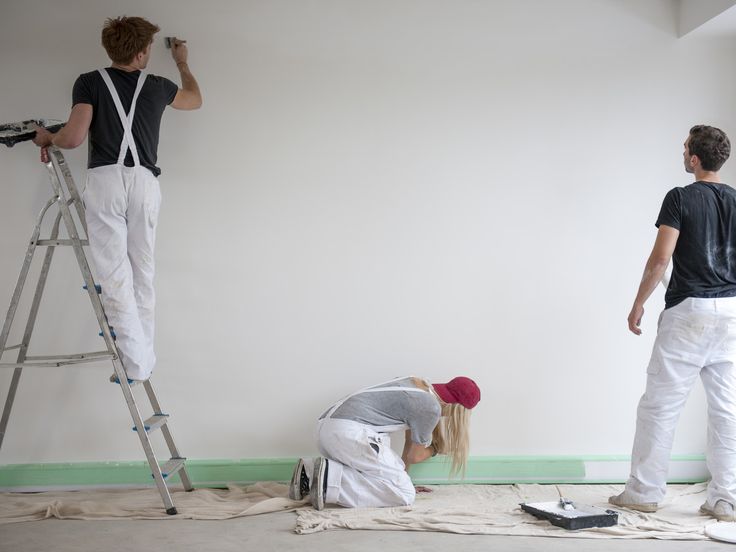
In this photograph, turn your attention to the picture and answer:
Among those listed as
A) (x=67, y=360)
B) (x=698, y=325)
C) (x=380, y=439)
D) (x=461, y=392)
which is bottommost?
(x=380, y=439)

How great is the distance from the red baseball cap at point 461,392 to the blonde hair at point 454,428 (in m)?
0.02

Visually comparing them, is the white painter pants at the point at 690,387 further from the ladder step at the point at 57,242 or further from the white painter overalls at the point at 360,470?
the ladder step at the point at 57,242

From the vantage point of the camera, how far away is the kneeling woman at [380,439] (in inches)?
135

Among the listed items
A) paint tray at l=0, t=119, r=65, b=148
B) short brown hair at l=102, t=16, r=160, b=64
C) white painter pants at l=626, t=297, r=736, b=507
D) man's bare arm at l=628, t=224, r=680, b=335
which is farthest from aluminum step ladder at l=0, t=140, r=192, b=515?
man's bare arm at l=628, t=224, r=680, b=335

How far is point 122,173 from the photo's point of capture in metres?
3.36

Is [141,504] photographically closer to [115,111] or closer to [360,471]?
[360,471]

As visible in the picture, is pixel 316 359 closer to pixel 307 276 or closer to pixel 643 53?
pixel 307 276

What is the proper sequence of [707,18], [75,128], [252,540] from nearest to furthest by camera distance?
[252,540], [75,128], [707,18]

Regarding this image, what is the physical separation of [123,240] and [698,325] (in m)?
2.60

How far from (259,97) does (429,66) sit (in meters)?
0.93

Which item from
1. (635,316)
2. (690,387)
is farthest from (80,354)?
(690,387)

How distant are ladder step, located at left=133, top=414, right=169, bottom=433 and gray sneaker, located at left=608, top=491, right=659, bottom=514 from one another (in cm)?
217

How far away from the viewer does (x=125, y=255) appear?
133 inches

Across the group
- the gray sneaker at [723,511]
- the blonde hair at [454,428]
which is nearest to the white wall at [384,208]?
the blonde hair at [454,428]
